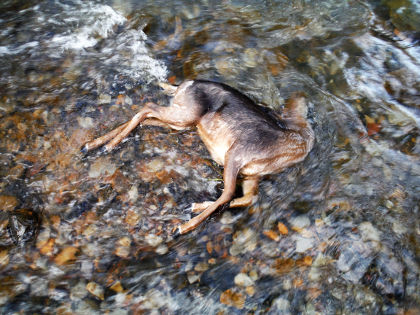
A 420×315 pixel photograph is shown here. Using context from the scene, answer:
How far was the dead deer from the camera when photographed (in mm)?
4301

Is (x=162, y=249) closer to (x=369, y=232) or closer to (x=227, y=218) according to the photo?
(x=227, y=218)

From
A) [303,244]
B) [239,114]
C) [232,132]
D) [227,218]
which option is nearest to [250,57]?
[239,114]

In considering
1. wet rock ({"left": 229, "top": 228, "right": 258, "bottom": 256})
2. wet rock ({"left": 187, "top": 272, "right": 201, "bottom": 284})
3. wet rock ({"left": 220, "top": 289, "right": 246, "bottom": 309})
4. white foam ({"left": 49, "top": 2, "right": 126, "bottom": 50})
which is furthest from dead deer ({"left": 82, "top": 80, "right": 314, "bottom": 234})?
white foam ({"left": 49, "top": 2, "right": 126, "bottom": 50})

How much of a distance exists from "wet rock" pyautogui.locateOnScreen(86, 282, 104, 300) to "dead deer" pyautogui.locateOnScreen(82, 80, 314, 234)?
97cm

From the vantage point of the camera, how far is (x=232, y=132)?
4.50 metres

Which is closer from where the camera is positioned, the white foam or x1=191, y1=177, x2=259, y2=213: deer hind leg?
x1=191, y1=177, x2=259, y2=213: deer hind leg

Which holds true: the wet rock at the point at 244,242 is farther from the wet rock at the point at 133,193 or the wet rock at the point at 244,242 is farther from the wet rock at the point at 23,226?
the wet rock at the point at 23,226

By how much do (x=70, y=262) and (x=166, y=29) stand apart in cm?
462

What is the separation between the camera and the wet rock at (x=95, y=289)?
11.4 ft

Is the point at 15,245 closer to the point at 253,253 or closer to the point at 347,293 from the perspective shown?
the point at 253,253

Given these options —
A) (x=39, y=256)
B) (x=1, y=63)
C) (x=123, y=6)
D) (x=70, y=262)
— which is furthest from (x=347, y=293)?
(x=123, y=6)

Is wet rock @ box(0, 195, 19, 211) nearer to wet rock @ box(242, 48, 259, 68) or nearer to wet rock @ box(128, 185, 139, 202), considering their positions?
wet rock @ box(128, 185, 139, 202)

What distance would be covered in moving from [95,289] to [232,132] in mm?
2264

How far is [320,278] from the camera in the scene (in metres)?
3.71
